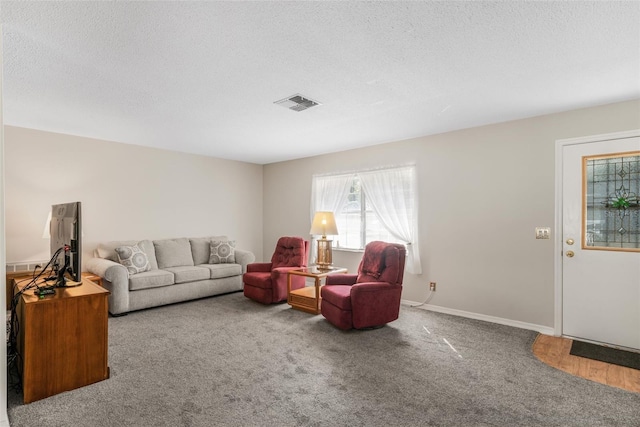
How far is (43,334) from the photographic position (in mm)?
2295

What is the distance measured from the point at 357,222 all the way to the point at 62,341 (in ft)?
13.1

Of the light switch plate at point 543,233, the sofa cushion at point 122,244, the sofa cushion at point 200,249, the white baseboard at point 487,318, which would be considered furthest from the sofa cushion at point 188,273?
the light switch plate at point 543,233

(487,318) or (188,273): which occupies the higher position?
(188,273)

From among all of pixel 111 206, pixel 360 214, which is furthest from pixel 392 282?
pixel 111 206

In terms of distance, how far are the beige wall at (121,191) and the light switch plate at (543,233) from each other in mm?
4923

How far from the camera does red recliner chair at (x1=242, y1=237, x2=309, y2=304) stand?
4.69 meters

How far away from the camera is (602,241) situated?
3346 mm

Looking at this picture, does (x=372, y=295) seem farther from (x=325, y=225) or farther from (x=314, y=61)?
(x=314, y=61)

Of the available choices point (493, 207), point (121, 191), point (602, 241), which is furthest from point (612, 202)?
point (121, 191)

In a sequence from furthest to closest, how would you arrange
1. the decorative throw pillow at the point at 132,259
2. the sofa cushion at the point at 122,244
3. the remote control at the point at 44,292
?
1. the sofa cushion at the point at 122,244
2. the decorative throw pillow at the point at 132,259
3. the remote control at the point at 44,292

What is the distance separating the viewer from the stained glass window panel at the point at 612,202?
3.20 meters

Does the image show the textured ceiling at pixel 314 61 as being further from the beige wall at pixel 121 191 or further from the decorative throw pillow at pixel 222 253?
the decorative throw pillow at pixel 222 253

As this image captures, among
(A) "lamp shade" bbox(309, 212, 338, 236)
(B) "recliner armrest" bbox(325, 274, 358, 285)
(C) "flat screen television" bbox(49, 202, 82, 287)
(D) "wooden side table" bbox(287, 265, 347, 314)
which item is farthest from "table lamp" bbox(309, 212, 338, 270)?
(C) "flat screen television" bbox(49, 202, 82, 287)

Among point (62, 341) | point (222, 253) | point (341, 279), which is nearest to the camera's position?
point (62, 341)
